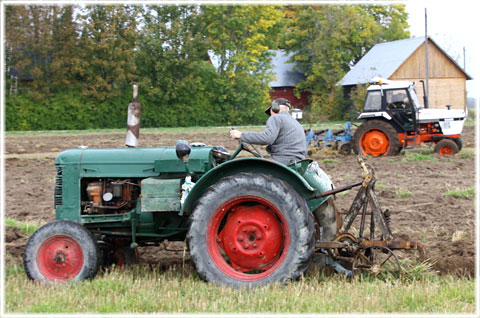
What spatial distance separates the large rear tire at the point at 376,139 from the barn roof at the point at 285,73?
33127 mm

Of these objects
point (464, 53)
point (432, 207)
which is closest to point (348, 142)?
point (432, 207)

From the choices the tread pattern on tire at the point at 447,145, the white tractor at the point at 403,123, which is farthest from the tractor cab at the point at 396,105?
the tread pattern on tire at the point at 447,145

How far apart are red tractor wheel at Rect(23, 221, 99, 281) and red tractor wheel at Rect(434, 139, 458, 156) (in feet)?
43.3

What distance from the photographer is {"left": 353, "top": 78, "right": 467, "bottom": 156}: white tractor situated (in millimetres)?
16500

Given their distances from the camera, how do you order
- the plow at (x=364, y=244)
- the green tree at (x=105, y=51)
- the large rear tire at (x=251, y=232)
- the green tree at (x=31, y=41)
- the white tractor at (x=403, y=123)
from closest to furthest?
the large rear tire at (x=251, y=232) < the plow at (x=364, y=244) < the white tractor at (x=403, y=123) < the green tree at (x=31, y=41) < the green tree at (x=105, y=51)

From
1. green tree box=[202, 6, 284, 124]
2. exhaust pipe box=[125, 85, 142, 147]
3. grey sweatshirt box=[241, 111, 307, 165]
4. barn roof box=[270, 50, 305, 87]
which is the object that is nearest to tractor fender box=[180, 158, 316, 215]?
grey sweatshirt box=[241, 111, 307, 165]

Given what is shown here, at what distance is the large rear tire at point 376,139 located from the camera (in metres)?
16.3

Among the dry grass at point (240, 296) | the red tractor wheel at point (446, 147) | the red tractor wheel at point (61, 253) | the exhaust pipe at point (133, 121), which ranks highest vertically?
the exhaust pipe at point (133, 121)

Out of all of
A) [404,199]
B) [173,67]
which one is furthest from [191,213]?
[173,67]

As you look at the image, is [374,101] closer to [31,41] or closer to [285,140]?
[285,140]

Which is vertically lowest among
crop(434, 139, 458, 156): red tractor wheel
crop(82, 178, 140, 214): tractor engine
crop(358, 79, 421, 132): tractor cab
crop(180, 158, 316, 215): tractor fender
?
crop(82, 178, 140, 214): tractor engine

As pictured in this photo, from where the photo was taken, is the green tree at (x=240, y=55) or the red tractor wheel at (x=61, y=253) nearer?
the red tractor wheel at (x=61, y=253)

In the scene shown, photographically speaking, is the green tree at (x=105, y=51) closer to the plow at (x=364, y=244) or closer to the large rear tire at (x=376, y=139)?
the large rear tire at (x=376, y=139)

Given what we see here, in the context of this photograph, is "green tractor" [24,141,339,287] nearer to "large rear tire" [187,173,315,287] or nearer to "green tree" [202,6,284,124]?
"large rear tire" [187,173,315,287]
